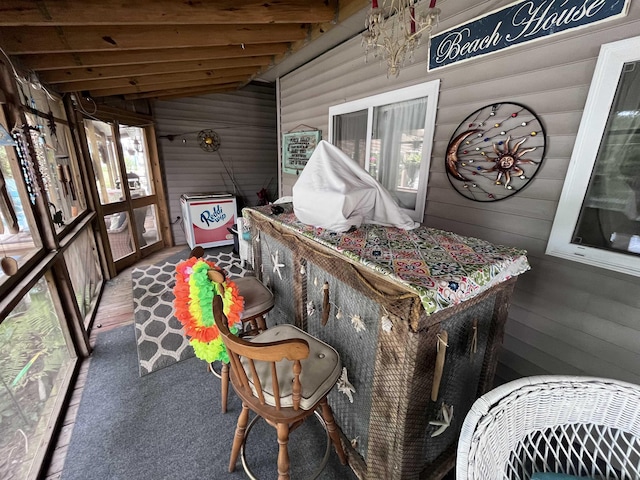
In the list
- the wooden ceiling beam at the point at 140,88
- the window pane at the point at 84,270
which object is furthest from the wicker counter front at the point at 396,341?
the wooden ceiling beam at the point at 140,88

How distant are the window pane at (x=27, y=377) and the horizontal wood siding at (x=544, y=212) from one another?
9.02ft

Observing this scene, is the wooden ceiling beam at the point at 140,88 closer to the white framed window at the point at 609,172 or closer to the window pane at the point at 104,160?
the window pane at the point at 104,160

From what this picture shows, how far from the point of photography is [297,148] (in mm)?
3703

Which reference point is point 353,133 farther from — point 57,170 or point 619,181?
point 57,170

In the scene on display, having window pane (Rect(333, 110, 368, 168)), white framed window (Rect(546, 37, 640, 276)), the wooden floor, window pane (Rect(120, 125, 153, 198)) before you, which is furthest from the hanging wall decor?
window pane (Rect(120, 125, 153, 198))

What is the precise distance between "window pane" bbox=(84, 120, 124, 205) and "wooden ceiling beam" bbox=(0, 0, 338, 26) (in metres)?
2.14

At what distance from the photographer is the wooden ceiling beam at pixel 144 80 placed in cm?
282

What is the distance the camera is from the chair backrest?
0.85 metres

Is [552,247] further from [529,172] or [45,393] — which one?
[45,393]

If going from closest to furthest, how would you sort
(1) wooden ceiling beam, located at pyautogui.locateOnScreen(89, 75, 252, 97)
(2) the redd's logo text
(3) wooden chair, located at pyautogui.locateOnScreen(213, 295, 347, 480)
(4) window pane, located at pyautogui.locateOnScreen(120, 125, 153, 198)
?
(3) wooden chair, located at pyautogui.locateOnScreen(213, 295, 347, 480) < (1) wooden ceiling beam, located at pyautogui.locateOnScreen(89, 75, 252, 97) < (4) window pane, located at pyautogui.locateOnScreen(120, 125, 153, 198) < (2) the redd's logo text

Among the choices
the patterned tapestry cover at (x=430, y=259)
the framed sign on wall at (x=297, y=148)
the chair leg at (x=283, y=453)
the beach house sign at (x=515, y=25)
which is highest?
the beach house sign at (x=515, y=25)

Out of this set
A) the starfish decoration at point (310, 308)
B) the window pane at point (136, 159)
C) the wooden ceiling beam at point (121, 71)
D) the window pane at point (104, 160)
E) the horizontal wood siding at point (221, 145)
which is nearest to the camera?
the starfish decoration at point (310, 308)

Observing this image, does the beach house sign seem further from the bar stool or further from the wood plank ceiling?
the bar stool

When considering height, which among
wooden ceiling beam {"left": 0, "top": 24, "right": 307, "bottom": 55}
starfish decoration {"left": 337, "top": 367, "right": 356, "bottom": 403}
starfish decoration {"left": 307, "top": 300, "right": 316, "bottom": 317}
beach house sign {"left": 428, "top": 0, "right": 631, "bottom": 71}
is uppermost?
wooden ceiling beam {"left": 0, "top": 24, "right": 307, "bottom": 55}
